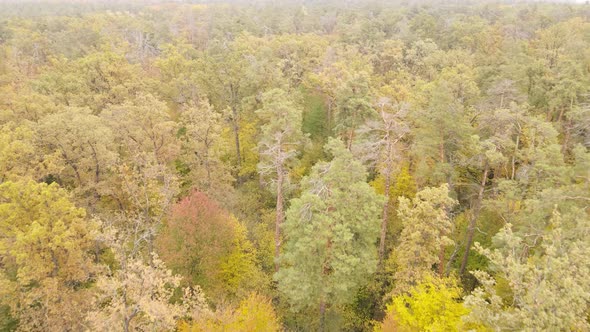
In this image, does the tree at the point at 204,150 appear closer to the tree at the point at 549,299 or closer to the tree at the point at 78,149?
the tree at the point at 78,149

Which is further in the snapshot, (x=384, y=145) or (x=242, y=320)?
(x=384, y=145)

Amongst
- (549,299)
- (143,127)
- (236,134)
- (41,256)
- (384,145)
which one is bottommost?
(41,256)

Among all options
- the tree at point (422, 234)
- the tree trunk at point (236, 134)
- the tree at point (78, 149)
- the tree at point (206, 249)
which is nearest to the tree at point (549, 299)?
the tree at point (422, 234)

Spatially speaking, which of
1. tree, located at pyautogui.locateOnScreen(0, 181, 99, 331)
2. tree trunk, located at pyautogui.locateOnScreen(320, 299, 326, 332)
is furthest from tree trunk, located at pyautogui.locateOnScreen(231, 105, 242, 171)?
tree trunk, located at pyautogui.locateOnScreen(320, 299, 326, 332)

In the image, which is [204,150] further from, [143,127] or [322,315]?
[322,315]

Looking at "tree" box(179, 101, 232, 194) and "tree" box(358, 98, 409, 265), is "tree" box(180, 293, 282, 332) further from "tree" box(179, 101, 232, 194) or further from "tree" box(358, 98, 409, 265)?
"tree" box(179, 101, 232, 194)

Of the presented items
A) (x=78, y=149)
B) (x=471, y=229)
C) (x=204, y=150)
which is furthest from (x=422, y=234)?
(x=78, y=149)

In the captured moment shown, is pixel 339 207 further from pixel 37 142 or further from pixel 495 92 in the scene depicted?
pixel 37 142
